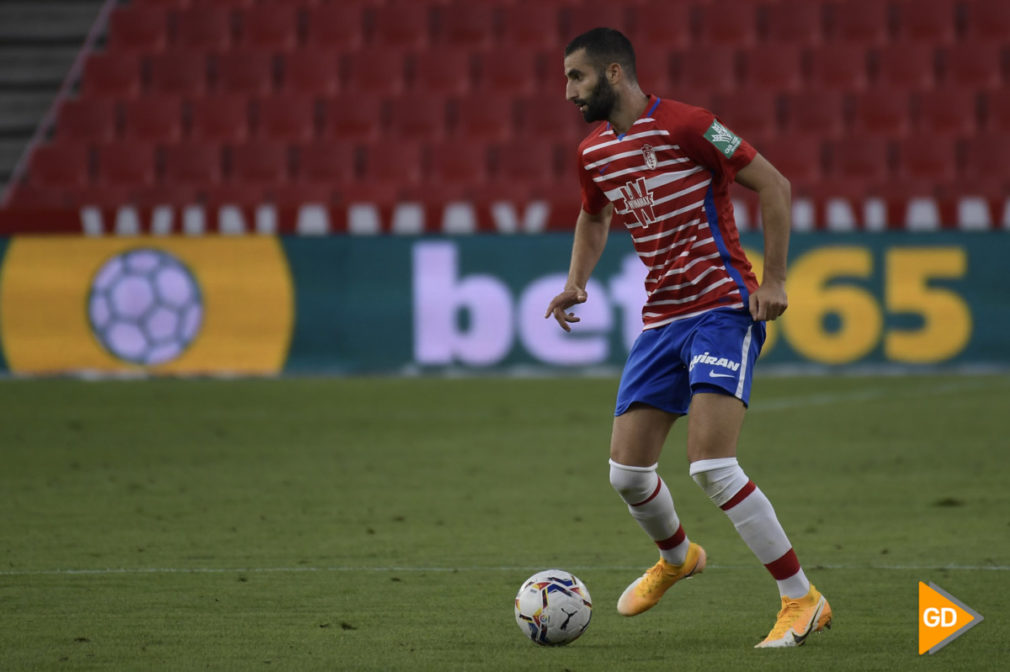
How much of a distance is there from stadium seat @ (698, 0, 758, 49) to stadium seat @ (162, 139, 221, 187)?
5.70 metres

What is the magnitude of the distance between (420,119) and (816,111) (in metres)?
4.33

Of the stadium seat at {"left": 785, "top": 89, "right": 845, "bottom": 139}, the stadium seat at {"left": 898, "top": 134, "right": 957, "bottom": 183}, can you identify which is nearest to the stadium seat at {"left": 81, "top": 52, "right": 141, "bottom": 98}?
the stadium seat at {"left": 785, "top": 89, "right": 845, "bottom": 139}

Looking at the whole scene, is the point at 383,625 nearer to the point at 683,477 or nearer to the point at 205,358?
the point at 683,477

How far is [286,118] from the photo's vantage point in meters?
17.9

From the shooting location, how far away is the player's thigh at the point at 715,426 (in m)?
4.50

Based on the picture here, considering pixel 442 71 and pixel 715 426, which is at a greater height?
pixel 715 426

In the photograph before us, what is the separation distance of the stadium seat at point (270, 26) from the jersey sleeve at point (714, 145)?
14610 millimetres

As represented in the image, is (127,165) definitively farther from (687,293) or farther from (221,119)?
(687,293)

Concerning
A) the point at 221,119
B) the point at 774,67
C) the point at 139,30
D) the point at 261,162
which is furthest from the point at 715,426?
Answer: the point at 139,30

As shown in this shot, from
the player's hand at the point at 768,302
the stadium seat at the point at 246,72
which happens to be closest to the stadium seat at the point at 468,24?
the stadium seat at the point at 246,72

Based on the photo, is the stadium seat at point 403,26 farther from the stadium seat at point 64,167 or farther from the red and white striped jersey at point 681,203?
the red and white striped jersey at point 681,203

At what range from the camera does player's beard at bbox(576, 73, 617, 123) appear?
15.3 feet

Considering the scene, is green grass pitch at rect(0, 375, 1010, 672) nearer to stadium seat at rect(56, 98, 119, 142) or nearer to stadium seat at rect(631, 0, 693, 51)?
stadium seat at rect(56, 98, 119, 142)

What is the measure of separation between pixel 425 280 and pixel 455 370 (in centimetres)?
84
